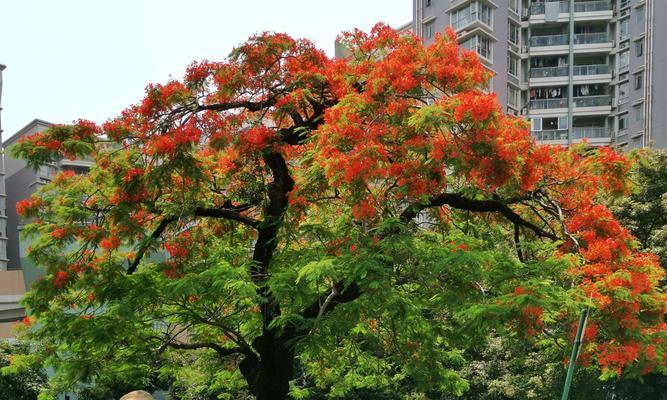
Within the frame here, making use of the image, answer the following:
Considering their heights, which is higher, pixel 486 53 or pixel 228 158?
pixel 486 53

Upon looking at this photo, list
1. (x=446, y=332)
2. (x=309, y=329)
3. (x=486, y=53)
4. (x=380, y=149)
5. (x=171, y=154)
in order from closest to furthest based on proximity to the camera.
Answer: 1. (x=380, y=149)
2. (x=171, y=154)
3. (x=309, y=329)
4. (x=446, y=332)
5. (x=486, y=53)

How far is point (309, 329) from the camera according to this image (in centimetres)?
1202

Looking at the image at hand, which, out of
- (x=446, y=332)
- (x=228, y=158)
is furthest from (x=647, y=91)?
(x=228, y=158)

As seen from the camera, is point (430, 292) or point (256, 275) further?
point (430, 292)

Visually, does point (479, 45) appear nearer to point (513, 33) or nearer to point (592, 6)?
point (513, 33)

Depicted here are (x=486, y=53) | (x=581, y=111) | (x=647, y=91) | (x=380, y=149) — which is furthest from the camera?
(x=581, y=111)

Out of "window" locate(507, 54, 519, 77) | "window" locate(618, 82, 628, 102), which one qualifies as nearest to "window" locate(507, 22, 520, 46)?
"window" locate(507, 54, 519, 77)

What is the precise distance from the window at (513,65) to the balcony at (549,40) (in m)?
1.44

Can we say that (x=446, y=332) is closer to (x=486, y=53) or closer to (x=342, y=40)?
(x=342, y=40)

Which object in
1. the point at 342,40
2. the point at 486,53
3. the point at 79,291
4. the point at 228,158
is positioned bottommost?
the point at 79,291

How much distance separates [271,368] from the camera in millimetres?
12453

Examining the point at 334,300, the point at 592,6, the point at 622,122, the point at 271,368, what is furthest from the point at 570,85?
the point at 334,300

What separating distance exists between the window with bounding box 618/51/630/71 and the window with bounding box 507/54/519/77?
17.9 ft

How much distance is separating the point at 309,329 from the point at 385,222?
2674mm
